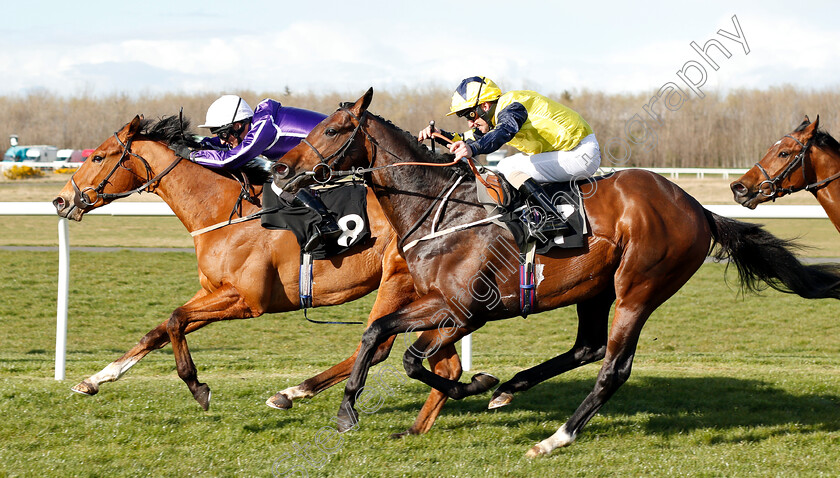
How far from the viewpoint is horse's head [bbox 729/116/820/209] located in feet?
18.0

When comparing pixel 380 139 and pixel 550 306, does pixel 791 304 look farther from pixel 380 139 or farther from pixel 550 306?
pixel 380 139

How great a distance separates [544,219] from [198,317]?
2.08 meters

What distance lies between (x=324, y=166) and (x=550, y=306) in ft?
4.47

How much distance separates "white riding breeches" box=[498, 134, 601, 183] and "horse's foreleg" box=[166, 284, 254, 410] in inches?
68.6

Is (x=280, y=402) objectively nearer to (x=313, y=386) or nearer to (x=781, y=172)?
(x=313, y=386)

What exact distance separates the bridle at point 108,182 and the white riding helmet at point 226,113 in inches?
13.0

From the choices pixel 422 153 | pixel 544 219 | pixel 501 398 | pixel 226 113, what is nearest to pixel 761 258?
pixel 544 219

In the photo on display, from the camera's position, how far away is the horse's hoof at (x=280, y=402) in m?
4.64

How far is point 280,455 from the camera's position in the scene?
3.96 meters

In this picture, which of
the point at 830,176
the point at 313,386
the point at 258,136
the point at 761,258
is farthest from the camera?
the point at 830,176

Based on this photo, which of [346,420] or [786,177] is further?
[786,177]

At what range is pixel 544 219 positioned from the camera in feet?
13.8

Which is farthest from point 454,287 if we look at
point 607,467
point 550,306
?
point 607,467

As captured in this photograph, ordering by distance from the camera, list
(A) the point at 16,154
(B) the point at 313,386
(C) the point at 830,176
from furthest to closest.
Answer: (A) the point at 16,154 → (C) the point at 830,176 → (B) the point at 313,386
